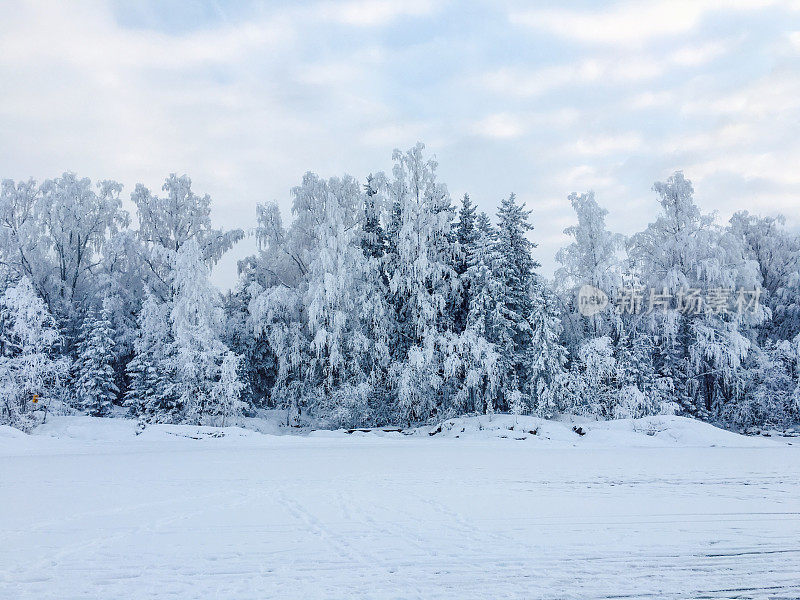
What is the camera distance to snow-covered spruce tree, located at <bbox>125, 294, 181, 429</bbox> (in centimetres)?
2605

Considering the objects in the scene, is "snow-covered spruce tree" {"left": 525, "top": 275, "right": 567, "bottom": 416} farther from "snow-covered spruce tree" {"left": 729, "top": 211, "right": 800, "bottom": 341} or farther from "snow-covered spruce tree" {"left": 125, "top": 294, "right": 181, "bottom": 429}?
"snow-covered spruce tree" {"left": 125, "top": 294, "right": 181, "bottom": 429}

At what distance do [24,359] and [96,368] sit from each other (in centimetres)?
428

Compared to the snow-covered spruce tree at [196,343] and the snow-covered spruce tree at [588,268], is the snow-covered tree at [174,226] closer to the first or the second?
the snow-covered spruce tree at [196,343]

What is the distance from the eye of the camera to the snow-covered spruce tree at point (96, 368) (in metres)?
26.8

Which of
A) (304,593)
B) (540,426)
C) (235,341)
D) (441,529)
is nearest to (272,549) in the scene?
(304,593)

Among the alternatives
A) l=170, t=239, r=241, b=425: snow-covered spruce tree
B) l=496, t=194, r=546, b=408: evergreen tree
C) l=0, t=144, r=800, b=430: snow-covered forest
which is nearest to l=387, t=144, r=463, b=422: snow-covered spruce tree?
l=0, t=144, r=800, b=430: snow-covered forest

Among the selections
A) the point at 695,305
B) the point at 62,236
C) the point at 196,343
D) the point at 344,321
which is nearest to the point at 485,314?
the point at 344,321

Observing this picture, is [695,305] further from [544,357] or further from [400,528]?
[400,528]

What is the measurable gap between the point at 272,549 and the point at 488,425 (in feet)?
61.5

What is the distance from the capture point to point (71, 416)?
81.2 feet

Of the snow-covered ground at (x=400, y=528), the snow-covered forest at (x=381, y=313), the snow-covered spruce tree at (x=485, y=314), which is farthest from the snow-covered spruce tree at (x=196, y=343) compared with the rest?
the snow-covered ground at (x=400, y=528)

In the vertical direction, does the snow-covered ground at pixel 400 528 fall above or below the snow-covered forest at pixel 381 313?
below

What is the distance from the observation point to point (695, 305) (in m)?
28.0

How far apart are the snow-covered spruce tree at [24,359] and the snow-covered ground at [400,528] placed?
30.8 feet
